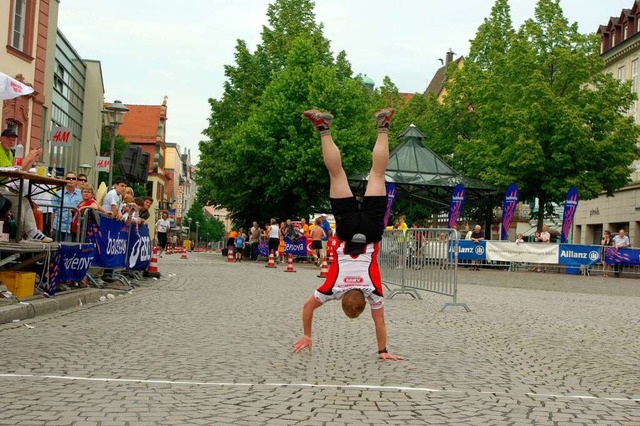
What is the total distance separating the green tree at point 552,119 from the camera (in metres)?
42.0

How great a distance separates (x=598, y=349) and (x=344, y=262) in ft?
11.9

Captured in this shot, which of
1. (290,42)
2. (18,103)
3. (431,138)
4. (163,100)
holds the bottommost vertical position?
(18,103)

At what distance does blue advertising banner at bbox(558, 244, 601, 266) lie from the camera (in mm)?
32938

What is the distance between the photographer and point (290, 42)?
48.4 metres

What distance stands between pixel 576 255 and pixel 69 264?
24.1 metres

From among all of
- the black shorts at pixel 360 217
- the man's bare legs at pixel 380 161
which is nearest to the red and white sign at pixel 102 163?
the man's bare legs at pixel 380 161

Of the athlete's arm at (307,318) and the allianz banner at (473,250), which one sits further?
the allianz banner at (473,250)

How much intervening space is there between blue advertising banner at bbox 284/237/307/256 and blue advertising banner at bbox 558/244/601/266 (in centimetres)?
1027

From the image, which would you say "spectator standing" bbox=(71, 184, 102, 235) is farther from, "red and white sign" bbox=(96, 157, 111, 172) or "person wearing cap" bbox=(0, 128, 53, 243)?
"red and white sign" bbox=(96, 157, 111, 172)

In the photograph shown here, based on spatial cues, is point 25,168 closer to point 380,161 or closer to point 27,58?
point 380,161

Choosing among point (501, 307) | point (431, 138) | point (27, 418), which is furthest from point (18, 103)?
point (431, 138)

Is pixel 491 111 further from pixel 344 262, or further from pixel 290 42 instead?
pixel 344 262

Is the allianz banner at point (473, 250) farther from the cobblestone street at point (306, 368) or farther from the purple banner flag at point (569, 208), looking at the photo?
the cobblestone street at point (306, 368)

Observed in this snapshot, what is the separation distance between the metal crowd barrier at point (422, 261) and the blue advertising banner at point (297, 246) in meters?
17.7
